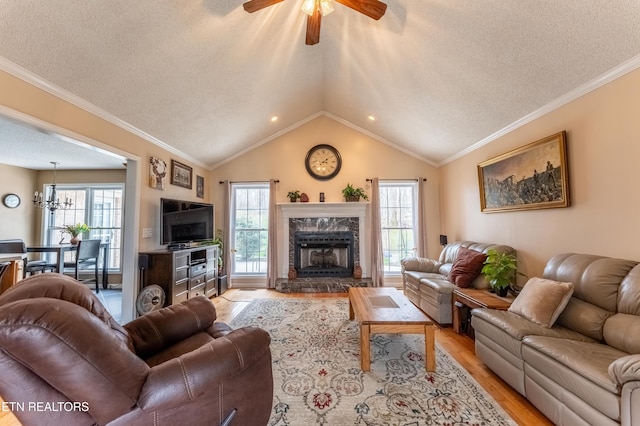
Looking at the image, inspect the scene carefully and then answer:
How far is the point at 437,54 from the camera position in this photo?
273 centimetres

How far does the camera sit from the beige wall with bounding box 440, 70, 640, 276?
6.93 feet

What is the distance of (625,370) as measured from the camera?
4.12 feet

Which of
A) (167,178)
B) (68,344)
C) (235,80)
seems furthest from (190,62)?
(68,344)

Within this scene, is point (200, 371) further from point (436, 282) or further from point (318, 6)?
point (436, 282)

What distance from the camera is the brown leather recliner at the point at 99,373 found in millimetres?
866

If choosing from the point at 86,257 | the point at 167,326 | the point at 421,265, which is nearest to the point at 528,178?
the point at 421,265

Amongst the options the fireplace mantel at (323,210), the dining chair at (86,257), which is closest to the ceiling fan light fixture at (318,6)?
the fireplace mantel at (323,210)

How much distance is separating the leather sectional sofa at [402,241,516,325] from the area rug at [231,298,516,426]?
2.09 feet

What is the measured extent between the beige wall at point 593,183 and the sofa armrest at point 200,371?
2.98 m

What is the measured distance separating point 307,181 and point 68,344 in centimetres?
469

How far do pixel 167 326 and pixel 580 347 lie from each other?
2.70 m

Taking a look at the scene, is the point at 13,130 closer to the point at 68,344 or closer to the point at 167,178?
the point at 167,178

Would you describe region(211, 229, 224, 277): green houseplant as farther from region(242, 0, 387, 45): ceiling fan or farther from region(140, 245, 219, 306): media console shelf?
region(242, 0, 387, 45): ceiling fan

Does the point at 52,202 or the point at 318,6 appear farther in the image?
the point at 52,202
